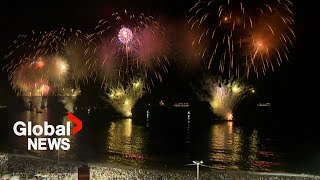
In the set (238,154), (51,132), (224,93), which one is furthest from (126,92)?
(51,132)

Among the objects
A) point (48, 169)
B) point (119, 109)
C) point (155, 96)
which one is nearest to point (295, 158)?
point (48, 169)

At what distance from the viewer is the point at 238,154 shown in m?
45.8

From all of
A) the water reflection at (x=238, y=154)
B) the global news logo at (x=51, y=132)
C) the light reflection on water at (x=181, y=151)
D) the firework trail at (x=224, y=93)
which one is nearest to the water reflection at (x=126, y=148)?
the light reflection on water at (x=181, y=151)

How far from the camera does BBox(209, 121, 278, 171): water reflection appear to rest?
128 ft

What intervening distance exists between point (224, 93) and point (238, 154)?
3565 cm

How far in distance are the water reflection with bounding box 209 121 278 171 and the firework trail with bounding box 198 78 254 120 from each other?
18126 mm

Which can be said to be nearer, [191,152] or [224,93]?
[191,152]

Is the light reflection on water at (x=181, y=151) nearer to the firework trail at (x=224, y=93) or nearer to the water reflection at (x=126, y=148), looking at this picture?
the water reflection at (x=126, y=148)

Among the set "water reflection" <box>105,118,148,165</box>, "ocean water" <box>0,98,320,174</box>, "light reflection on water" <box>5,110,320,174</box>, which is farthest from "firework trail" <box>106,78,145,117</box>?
"water reflection" <box>105,118,148,165</box>

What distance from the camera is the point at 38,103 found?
126 meters

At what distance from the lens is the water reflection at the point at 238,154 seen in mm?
38969

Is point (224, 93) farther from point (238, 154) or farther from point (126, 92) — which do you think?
point (238, 154)

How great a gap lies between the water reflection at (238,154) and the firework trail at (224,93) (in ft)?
59.5

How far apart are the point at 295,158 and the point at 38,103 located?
9485 cm
